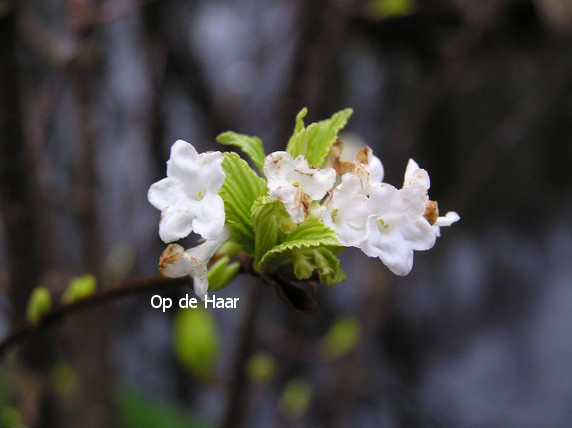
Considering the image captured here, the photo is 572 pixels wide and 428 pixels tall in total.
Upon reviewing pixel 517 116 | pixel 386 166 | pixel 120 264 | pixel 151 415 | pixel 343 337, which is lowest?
pixel 151 415

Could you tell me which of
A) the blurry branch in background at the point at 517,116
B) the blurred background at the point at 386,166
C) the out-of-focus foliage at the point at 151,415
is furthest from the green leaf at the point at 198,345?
the blurry branch in background at the point at 517,116

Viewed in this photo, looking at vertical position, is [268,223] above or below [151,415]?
above

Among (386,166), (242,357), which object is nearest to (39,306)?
(242,357)

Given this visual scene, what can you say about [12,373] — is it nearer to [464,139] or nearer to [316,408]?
[316,408]

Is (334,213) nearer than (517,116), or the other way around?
(334,213)

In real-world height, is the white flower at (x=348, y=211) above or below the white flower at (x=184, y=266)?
above

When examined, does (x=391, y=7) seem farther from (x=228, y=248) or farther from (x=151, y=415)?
(x=151, y=415)

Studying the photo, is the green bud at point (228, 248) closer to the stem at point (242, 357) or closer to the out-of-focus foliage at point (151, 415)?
the stem at point (242, 357)

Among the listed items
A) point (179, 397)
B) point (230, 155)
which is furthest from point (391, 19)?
point (230, 155)
